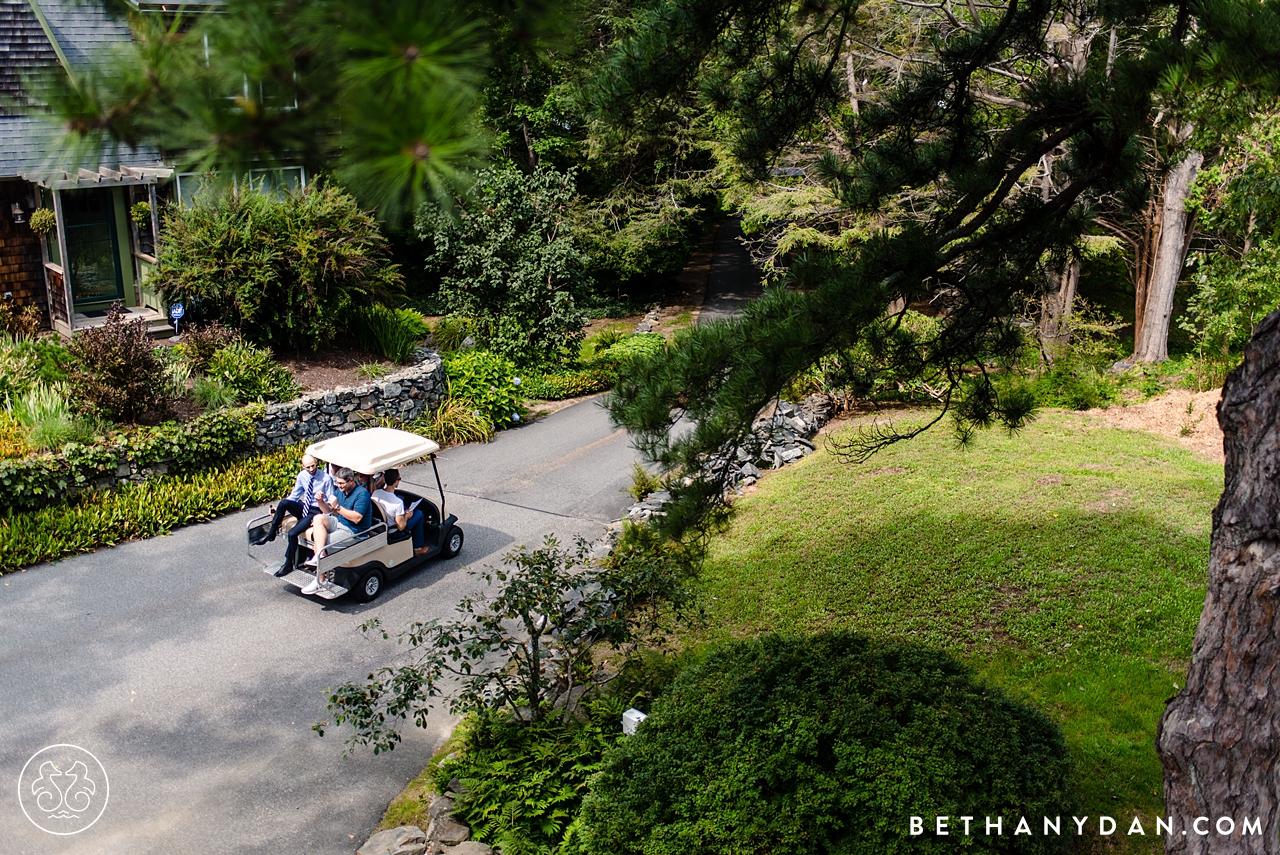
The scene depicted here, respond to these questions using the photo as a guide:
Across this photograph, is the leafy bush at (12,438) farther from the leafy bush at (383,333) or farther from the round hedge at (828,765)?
the round hedge at (828,765)

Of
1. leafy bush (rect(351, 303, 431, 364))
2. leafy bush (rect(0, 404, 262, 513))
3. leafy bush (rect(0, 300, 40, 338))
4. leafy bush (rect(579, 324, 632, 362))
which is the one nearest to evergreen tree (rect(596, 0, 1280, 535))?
leafy bush (rect(0, 404, 262, 513))

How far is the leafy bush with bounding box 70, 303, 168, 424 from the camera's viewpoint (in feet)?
39.7

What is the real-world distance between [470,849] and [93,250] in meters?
15.7

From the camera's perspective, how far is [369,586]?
32.8 feet

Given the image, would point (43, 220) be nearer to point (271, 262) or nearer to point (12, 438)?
point (271, 262)

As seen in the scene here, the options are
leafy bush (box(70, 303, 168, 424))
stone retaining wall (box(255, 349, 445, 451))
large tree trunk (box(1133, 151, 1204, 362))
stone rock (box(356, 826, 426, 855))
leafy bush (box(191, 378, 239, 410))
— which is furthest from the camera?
large tree trunk (box(1133, 151, 1204, 362))

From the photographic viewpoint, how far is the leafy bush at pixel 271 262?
563 inches

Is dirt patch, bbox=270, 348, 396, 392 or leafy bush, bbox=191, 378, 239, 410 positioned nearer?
leafy bush, bbox=191, 378, 239, 410

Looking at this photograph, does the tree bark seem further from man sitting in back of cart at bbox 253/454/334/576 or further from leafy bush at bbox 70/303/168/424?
leafy bush at bbox 70/303/168/424

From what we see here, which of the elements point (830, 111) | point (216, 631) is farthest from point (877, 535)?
point (216, 631)

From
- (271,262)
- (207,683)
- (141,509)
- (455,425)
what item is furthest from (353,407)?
(207,683)

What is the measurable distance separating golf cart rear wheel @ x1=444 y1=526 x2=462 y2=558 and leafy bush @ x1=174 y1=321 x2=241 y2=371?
5334 mm

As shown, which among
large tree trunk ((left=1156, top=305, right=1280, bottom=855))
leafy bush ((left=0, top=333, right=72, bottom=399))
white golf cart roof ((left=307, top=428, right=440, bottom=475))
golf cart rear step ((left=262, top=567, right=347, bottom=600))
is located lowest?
golf cart rear step ((left=262, top=567, right=347, bottom=600))

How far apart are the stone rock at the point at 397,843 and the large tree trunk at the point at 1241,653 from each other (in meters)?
4.43
